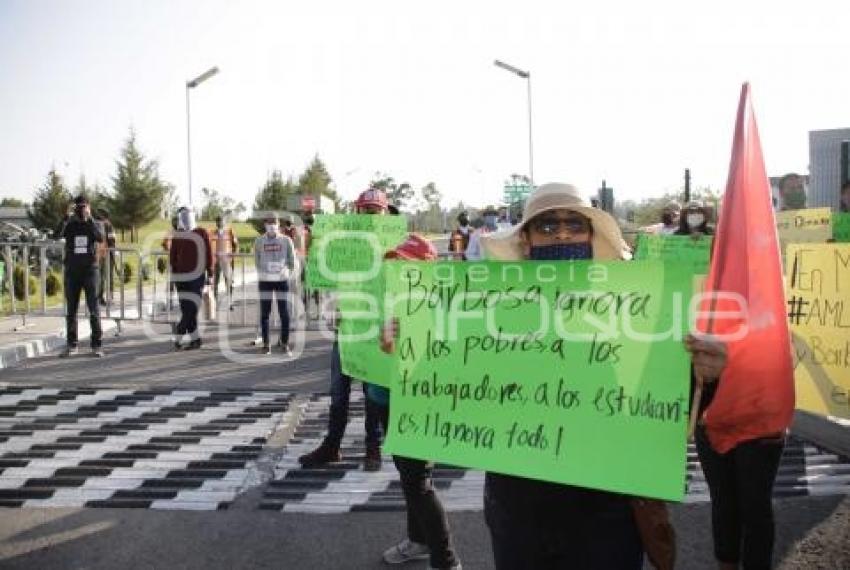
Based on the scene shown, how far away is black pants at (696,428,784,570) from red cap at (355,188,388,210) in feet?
9.62

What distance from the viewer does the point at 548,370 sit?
105 inches

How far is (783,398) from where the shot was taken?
11.2 ft

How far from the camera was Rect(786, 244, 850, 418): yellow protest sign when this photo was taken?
4773mm

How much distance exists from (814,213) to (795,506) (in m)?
2.58

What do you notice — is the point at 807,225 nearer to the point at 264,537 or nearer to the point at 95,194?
the point at 264,537

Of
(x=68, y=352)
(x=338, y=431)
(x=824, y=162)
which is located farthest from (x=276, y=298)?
(x=824, y=162)

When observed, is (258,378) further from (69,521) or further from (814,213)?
(814,213)

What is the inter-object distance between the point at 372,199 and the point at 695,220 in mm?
2895

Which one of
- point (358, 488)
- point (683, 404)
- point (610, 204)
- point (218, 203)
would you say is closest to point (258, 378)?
point (358, 488)

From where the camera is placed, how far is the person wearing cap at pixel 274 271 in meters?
11.8

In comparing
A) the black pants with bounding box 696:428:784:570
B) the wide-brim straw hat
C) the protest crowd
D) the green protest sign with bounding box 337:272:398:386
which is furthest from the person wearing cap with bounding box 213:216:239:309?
the wide-brim straw hat

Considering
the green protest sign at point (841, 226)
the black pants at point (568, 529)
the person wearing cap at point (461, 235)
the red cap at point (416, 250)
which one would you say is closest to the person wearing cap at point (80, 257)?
the person wearing cap at point (461, 235)

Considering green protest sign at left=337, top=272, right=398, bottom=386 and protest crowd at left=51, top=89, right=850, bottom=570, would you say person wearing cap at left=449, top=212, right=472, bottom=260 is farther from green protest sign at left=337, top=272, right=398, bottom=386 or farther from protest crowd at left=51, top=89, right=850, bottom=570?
protest crowd at left=51, top=89, right=850, bottom=570

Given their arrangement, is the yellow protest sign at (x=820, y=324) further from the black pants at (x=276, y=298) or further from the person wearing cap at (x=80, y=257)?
the person wearing cap at (x=80, y=257)
